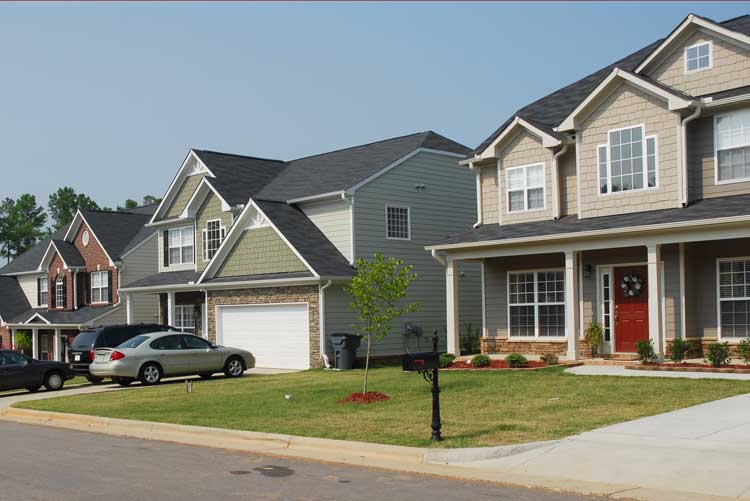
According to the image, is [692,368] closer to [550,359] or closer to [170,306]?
[550,359]

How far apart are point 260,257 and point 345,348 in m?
5.19

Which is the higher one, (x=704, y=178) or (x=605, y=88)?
(x=605, y=88)

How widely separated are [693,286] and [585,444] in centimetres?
1097

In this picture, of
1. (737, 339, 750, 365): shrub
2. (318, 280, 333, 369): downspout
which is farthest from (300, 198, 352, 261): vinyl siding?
(737, 339, 750, 365): shrub

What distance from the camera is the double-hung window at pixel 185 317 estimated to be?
115 feet

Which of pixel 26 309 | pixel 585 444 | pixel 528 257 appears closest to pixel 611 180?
pixel 528 257

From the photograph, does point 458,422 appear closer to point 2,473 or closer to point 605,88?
point 2,473

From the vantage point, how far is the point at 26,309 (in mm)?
47781

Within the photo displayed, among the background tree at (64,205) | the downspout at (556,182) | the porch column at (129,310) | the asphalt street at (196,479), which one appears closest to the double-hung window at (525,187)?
the downspout at (556,182)

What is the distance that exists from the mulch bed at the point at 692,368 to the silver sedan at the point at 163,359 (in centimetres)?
1207

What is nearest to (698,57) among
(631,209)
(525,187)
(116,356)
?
(631,209)

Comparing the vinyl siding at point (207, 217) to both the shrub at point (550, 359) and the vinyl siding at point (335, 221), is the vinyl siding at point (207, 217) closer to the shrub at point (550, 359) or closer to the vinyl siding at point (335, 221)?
the vinyl siding at point (335, 221)

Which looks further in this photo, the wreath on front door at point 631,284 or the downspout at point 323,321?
the downspout at point 323,321

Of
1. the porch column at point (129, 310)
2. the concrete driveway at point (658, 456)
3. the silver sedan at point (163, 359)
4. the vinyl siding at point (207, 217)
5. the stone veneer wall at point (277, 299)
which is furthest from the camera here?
the porch column at point (129, 310)
